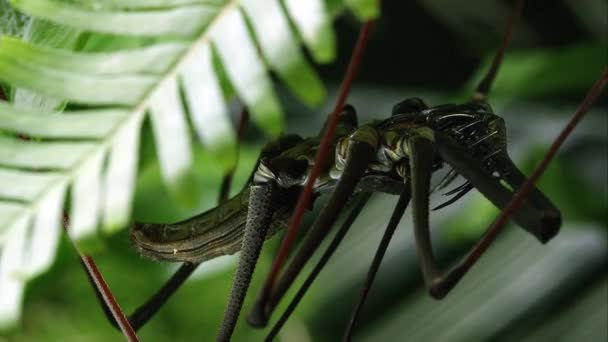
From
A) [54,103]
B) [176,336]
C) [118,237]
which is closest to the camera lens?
[54,103]

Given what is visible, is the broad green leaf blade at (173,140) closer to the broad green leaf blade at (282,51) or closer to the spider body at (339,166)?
the broad green leaf blade at (282,51)

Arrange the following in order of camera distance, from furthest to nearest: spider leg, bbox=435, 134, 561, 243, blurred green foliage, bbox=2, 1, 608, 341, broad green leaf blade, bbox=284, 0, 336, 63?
blurred green foliage, bbox=2, 1, 608, 341
spider leg, bbox=435, 134, 561, 243
broad green leaf blade, bbox=284, 0, 336, 63

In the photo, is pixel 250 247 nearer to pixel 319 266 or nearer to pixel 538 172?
pixel 319 266

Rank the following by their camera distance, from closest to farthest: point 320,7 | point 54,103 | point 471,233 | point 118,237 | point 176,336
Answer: point 320,7 < point 54,103 < point 118,237 < point 471,233 < point 176,336

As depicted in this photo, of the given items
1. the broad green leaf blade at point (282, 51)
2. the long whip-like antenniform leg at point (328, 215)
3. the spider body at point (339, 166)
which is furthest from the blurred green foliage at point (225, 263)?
the broad green leaf blade at point (282, 51)

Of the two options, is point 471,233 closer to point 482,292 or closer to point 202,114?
point 482,292

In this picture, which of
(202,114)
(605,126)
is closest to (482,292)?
(605,126)

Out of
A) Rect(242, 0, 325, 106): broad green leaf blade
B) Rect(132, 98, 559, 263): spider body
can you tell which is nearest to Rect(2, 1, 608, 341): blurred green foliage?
Rect(132, 98, 559, 263): spider body

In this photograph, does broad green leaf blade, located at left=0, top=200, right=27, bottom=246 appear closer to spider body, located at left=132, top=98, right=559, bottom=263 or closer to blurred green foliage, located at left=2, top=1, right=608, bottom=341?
spider body, located at left=132, top=98, right=559, bottom=263
